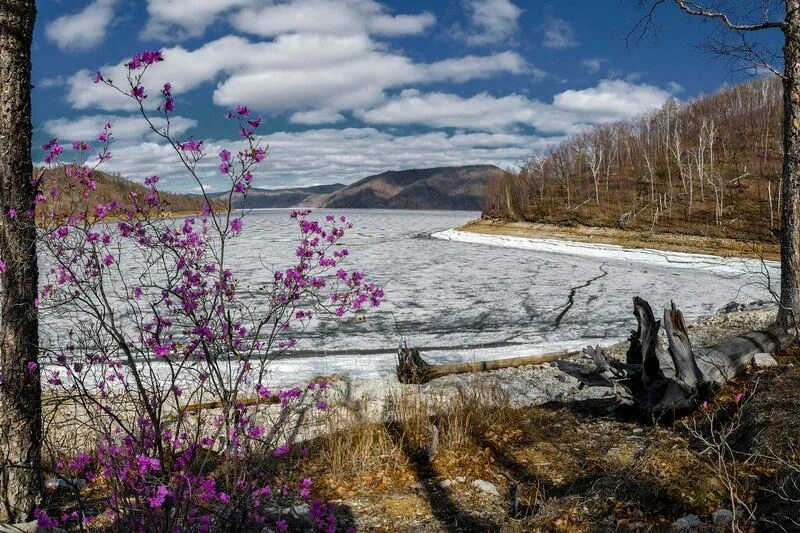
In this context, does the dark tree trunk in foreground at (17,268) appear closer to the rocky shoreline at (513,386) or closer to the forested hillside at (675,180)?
the rocky shoreline at (513,386)

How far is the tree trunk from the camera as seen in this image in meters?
7.50

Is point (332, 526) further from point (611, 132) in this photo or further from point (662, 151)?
point (611, 132)

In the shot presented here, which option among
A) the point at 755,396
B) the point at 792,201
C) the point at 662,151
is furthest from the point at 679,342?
the point at 662,151

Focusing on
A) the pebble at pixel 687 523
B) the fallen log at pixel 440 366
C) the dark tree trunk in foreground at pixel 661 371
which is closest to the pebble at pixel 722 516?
the pebble at pixel 687 523

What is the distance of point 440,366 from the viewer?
8945 millimetres

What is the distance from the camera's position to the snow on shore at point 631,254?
80.8 ft

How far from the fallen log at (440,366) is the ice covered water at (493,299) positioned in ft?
2.30

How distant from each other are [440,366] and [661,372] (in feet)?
12.5

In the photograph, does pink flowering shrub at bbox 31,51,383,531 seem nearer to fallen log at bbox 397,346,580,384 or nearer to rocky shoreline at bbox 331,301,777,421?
rocky shoreline at bbox 331,301,777,421

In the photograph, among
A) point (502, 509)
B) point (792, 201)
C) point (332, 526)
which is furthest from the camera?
point (792, 201)

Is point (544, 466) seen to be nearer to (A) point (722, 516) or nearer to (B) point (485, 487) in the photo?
(B) point (485, 487)

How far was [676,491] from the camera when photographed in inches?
159

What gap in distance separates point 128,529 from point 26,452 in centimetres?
171

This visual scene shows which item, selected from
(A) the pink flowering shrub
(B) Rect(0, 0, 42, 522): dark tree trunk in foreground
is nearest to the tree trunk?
(A) the pink flowering shrub
